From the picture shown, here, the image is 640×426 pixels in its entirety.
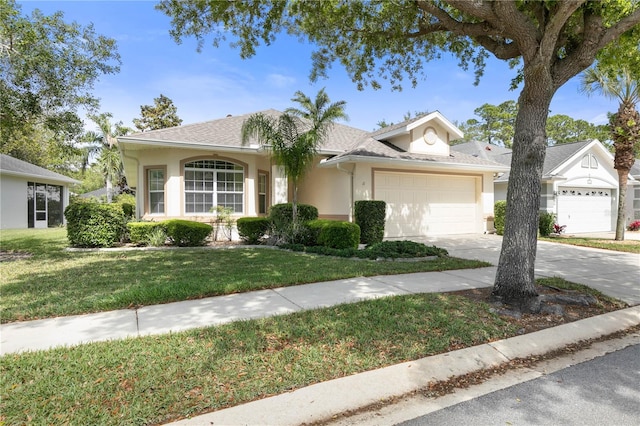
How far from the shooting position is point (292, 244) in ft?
34.9

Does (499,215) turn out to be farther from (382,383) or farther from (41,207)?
(41,207)

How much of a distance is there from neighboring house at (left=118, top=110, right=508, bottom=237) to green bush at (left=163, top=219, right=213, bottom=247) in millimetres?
1593

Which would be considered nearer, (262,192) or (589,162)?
(262,192)

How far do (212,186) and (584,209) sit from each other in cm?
1892

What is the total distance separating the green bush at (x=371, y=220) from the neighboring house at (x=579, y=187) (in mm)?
9087

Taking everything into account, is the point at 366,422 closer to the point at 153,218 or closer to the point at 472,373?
the point at 472,373

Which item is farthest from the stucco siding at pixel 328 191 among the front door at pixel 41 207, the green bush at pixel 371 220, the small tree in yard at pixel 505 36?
the front door at pixel 41 207

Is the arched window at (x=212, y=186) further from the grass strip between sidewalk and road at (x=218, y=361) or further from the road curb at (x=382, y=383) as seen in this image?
the road curb at (x=382, y=383)

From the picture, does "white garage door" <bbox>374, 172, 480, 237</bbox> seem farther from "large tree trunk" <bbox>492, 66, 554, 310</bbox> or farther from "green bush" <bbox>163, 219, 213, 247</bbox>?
"large tree trunk" <bbox>492, 66, 554, 310</bbox>

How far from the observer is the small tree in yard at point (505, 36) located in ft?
16.3

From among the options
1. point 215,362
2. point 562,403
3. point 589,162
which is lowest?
Result: point 562,403

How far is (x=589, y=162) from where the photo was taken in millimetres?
17953

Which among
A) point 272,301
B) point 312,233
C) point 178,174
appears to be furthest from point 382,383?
point 178,174

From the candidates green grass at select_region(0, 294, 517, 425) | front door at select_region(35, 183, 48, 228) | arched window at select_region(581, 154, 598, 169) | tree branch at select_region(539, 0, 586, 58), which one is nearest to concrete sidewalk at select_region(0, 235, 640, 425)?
green grass at select_region(0, 294, 517, 425)
